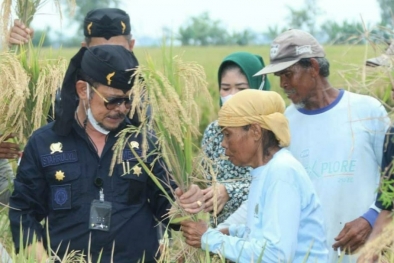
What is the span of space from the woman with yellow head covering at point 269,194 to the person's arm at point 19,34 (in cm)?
179

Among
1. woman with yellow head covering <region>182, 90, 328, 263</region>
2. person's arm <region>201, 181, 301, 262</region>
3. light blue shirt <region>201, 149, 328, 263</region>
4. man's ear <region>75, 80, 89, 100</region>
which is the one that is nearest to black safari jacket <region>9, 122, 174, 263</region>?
man's ear <region>75, 80, 89, 100</region>

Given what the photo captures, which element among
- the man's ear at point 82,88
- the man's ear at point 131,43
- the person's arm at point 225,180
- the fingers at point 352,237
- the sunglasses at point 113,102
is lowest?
the fingers at point 352,237

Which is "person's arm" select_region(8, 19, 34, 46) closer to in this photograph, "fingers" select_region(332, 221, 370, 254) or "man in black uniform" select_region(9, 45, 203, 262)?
"man in black uniform" select_region(9, 45, 203, 262)

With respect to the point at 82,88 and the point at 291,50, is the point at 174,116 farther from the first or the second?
the point at 291,50

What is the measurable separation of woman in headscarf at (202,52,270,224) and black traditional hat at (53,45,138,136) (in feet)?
1.77

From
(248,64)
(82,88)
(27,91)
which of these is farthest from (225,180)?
(27,91)

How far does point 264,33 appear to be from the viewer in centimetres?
753

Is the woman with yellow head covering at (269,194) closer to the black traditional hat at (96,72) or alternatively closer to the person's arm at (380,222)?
the person's arm at (380,222)

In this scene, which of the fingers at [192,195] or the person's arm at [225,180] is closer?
the fingers at [192,195]

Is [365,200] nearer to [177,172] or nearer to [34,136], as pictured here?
[177,172]

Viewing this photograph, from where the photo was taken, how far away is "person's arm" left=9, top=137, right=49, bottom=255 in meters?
5.07

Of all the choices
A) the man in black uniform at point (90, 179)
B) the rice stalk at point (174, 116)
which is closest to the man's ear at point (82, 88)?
the man in black uniform at point (90, 179)

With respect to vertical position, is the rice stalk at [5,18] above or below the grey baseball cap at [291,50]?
above

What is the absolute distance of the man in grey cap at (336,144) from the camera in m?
5.05
